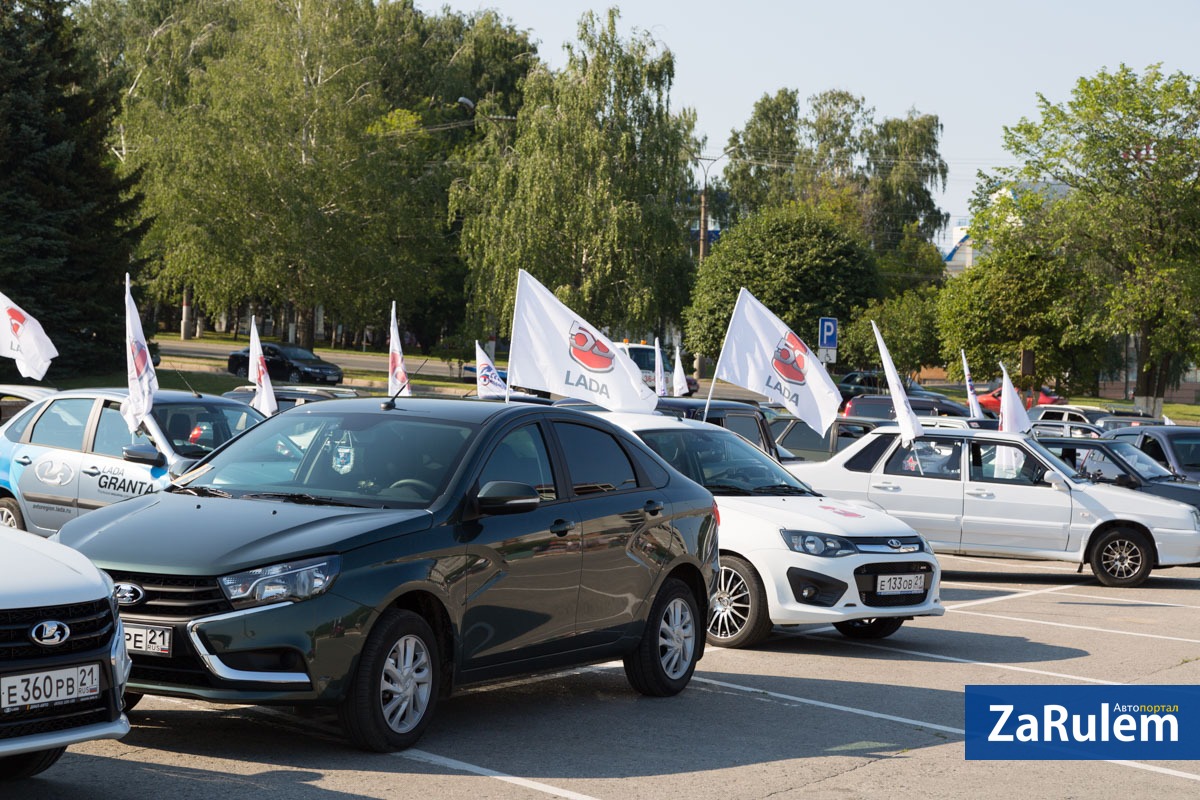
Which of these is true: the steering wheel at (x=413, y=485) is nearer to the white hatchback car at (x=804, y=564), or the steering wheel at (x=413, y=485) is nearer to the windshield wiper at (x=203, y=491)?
the windshield wiper at (x=203, y=491)

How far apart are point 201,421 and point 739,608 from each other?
5602 millimetres

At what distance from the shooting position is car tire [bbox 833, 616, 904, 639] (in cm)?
1153

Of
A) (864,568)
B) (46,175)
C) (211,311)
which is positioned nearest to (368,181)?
(211,311)

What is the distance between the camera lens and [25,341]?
708 inches

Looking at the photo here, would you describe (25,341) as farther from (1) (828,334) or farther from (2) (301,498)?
(1) (828,334)

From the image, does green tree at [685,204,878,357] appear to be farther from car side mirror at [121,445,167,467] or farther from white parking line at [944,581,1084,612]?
car side mirror at [121,445,167,467]

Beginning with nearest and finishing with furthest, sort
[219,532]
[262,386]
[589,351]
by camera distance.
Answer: [219,532] → [589,351] → [262,386]

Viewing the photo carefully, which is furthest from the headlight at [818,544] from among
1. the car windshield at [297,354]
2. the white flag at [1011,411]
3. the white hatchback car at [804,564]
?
the car windshield at [297,354]

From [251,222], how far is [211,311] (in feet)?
14.1

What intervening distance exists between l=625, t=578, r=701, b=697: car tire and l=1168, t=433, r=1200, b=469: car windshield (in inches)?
548

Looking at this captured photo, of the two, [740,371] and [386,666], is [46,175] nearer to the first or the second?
[740,371]

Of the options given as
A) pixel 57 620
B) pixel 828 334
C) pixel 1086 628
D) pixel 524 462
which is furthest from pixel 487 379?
pixel 57 620

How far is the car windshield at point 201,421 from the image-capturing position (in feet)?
43.2

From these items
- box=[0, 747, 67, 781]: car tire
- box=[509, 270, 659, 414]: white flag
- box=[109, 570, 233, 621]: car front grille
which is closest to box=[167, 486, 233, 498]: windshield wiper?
box=[109, 570, 233, 621]: car front grille
